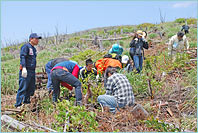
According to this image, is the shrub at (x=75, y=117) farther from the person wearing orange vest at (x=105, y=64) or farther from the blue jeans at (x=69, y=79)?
the person wearing orange vest at (x=105, y=64)

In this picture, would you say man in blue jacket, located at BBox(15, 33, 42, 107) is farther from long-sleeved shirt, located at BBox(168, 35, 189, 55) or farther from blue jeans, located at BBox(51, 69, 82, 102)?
long-sleeved shirt, located at BBox(168, 35, 189, 55)

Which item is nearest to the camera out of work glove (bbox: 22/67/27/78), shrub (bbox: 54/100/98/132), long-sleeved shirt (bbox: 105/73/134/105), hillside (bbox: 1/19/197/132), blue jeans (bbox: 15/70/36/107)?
shrub (bbox: 54/100/98/132)

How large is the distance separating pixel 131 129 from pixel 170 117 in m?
1.14

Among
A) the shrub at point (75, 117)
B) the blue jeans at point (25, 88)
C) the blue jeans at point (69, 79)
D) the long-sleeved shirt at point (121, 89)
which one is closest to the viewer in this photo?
the shrub at point (75, 117)

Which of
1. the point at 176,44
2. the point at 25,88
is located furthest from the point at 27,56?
the point at 176,44

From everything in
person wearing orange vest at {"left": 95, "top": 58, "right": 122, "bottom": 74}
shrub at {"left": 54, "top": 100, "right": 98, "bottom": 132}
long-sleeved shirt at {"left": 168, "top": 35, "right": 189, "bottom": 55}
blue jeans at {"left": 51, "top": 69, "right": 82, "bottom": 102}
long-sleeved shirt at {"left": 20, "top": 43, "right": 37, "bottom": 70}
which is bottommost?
shrub at {"left": 54, "top": 100, "right": 98, "bottom": 132}

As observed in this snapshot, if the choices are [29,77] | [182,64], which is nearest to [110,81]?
[29,77]

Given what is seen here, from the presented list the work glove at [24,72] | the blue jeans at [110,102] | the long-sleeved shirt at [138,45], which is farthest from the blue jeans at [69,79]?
the long-sleeved shirt at [138,45]

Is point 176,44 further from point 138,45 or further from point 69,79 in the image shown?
point 69,79

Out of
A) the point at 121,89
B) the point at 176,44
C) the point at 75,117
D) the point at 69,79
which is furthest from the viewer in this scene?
the point at 176,44

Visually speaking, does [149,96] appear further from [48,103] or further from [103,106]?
[48,103]

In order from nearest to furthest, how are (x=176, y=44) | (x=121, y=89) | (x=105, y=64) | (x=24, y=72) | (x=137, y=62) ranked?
(x=121, y=89)
(x=24, y=72)
(x=105, y=64)
(x=137, y=62)
(x=176, y=44)

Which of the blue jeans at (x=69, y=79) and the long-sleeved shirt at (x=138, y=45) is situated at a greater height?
the long-sleeved shirt at (x=138, y=45)

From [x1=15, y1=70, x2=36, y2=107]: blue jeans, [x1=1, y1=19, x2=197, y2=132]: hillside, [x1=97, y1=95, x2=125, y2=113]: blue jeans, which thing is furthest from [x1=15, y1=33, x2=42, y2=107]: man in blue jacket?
[x1=97, y1=95, x2=125, y2=113]: blue jeans
